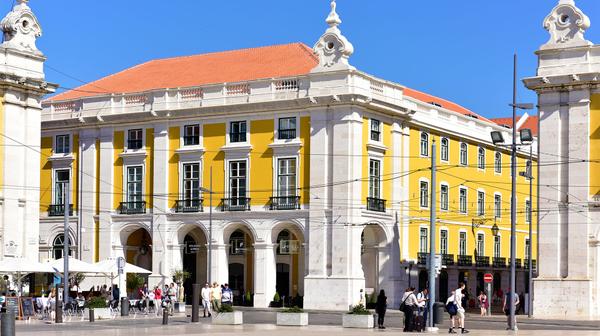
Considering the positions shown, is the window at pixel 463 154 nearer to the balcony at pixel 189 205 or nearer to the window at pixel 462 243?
the window at pixel 462 243

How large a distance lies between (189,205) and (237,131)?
5.11 meters

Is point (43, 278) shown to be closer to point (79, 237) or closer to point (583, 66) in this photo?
point (79, 237)

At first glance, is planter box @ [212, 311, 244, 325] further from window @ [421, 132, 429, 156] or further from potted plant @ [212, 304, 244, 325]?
window @ [421, 132, 429, 156]

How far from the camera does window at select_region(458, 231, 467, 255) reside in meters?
75.8

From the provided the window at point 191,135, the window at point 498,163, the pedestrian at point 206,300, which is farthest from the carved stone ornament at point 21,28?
the window at point 498,163

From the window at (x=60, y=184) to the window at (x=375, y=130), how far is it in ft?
62.1

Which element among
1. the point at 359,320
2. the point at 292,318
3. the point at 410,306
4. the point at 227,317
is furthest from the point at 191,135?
the point at 410,306

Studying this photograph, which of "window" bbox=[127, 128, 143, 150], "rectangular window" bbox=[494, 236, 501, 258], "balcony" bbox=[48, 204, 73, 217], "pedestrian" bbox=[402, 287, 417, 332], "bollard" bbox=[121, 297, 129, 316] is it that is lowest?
"bollard" bbox=[121, 297, 129, 316]

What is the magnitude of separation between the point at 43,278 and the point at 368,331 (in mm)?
25973

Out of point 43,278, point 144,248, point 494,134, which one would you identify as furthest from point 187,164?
point 494,134

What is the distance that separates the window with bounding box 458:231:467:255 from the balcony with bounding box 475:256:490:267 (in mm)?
1173

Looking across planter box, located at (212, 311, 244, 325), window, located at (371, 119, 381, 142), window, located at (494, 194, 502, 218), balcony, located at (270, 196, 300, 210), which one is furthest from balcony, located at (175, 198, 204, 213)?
planter box, located at (212, 311, 244, 325)

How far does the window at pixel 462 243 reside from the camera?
2984 inches

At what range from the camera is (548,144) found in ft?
182
